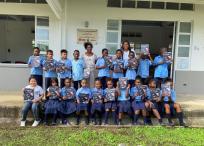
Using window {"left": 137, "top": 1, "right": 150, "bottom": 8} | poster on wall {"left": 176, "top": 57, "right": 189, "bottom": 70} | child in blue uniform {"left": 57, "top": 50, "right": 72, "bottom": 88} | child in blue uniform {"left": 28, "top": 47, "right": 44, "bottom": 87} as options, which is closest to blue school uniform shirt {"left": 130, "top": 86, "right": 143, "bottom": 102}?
child in blue uniform {"left": 57, "top": 50, "right": 72, "bottom": 88}

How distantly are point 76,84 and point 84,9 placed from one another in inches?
93.4

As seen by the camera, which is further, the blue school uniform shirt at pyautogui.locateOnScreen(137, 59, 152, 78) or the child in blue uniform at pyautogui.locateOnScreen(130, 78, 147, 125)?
the blue school uniform shirt at pyautogui.locateOnScreen(137, 59, 152, 78)

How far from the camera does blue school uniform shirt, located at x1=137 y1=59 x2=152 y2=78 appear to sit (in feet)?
26.9

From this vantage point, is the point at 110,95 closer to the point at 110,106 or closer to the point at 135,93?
the point at 110,106

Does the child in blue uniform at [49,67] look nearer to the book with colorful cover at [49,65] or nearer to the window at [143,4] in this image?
the book with colorful cover at [49,65]

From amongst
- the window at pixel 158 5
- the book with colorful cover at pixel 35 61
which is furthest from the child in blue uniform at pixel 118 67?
the window at pixel 158 5

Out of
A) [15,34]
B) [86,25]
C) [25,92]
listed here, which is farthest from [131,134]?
[15,34]

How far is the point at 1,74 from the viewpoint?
9.69 m

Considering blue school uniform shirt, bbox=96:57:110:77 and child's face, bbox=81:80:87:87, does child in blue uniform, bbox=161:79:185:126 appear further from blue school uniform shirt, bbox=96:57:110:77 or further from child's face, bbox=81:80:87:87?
child's face, bbox=81:80:87:87

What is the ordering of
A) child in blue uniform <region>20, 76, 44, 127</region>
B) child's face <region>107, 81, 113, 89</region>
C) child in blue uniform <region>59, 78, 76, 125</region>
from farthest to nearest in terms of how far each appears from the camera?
child's face <region>107, 81, 113, 89</region>
child in blue uniform <region>59, 78, 76, 125</region>
child in blue uniform <region>20, 76, 44, 127</region>

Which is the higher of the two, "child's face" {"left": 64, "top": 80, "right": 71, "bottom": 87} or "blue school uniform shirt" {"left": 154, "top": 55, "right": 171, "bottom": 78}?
"blue school uniform shirt" {"left": 154, "top": 55, "right": 171, "bottom": 78}

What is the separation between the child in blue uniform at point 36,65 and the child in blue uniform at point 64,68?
552 mm

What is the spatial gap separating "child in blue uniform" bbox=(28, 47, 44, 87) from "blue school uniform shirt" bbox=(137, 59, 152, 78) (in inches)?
94.2

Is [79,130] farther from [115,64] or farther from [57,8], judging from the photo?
[57,8]
